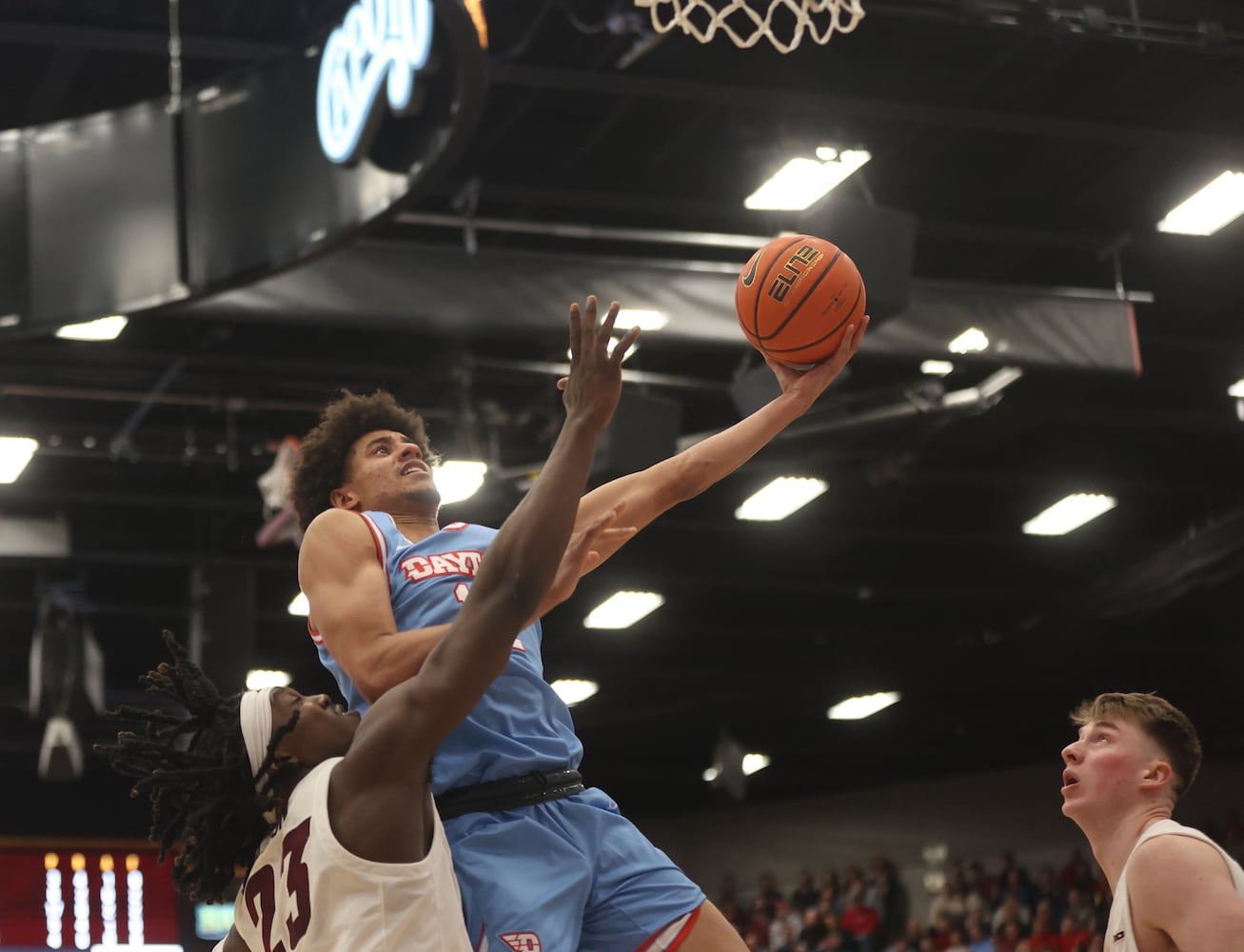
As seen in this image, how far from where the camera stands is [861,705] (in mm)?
19812

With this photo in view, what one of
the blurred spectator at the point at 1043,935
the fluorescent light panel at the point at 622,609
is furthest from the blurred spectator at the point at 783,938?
the fluorescent light panel at the point at 622,609

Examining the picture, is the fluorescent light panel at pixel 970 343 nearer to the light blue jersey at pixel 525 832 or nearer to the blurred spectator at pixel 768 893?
the light blue jersey at pixel 525 832

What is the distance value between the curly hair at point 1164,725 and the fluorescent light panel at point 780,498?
934cm

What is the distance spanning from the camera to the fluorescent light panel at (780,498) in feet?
43.9

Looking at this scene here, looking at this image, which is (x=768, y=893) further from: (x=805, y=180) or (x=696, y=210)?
(x=805, y=180)

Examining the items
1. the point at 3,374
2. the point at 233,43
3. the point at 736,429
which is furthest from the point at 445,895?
the point at 3,374

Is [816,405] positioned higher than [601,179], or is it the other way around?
[601,179]

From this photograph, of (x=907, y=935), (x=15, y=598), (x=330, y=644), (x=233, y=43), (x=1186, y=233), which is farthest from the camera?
(x=907, y=935)

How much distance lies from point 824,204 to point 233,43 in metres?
2.76

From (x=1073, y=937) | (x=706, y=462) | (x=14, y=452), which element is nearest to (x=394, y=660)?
(x=706, y=462)

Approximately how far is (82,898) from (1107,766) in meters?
15.0

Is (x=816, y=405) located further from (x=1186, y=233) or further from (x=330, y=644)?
(x=330, y=644)

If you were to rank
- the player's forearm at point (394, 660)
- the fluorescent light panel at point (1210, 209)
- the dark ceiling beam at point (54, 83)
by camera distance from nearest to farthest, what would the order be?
the player's forearm at point (394, 660) < the dark ceiling beam at point (54, 83) < the fluorescent light panel at point (1210, 209)

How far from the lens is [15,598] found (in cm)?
1575
